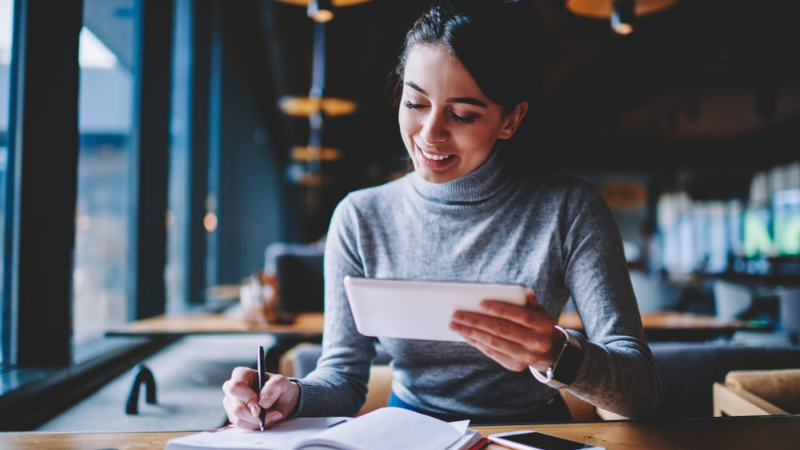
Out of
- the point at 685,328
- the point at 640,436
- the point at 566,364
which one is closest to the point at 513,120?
the point at 566,364

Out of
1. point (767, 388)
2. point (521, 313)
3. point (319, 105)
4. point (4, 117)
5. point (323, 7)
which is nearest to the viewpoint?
point (521, 313)

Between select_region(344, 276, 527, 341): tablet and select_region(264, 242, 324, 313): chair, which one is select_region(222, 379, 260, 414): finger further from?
select_region(264, 242, 324, 313): chair

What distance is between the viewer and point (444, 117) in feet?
4.10

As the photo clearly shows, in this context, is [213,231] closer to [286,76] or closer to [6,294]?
[6,294]

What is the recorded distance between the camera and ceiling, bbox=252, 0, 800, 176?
5.90 metres

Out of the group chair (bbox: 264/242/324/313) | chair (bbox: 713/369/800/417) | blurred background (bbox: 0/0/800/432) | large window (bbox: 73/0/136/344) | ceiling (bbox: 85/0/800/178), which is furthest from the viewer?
ceiling (bbox: 85/0/800/178)

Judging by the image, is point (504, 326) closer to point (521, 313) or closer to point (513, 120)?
point (521, 313)

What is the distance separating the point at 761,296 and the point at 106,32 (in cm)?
587

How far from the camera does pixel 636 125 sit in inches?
463

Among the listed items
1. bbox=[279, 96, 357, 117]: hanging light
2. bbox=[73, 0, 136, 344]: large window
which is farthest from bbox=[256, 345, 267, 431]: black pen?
bbox=[279, 96, 357, 117]: hanging light

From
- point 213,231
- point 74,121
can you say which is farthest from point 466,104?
point 213,231

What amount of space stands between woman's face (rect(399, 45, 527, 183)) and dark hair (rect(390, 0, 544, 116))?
2cm

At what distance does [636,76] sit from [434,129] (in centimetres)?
745

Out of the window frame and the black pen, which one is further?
the window frame
